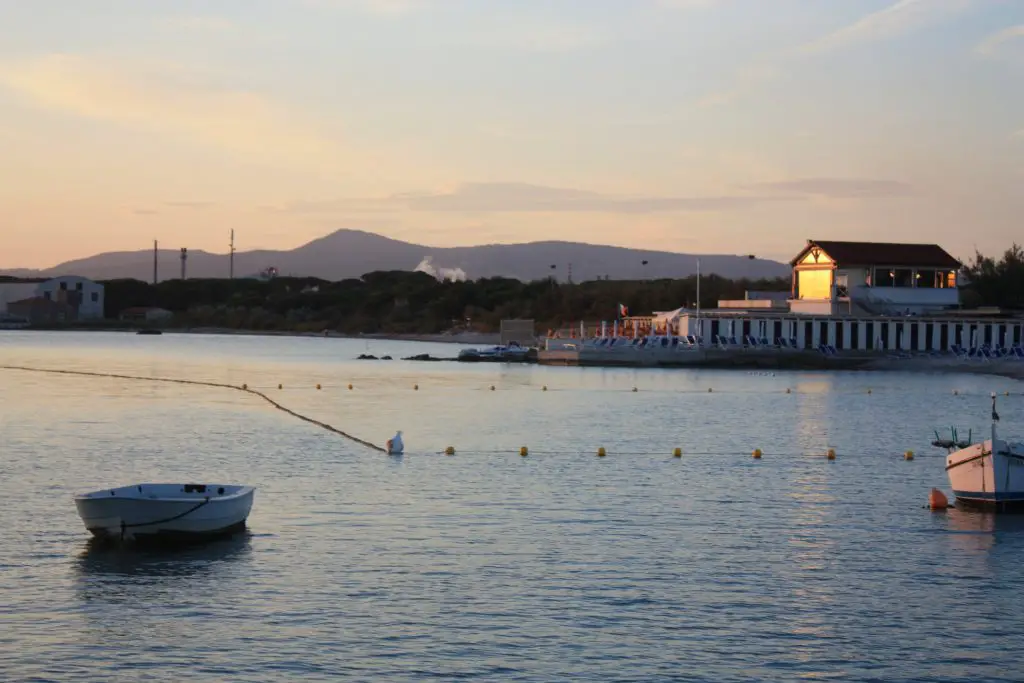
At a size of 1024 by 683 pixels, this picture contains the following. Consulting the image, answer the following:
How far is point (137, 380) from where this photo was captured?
118m

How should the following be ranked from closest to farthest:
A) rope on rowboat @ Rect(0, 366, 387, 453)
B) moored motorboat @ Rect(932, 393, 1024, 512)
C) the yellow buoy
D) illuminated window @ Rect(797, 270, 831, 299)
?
moored motorboat @ Rect(932, 393, 1024, 512), the yellow buoy, rope on rowboat @ Rect(0, 366, 387, 453), illuminated window @ Rect(797, 270, 831, 299)

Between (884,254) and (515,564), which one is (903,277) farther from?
(515,564)

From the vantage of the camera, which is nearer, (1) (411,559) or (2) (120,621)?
(2) (120,621)

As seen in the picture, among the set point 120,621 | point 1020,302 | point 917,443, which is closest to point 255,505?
point 120,621

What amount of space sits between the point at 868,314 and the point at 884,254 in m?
7.02

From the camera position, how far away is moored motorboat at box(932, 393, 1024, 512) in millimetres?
39844

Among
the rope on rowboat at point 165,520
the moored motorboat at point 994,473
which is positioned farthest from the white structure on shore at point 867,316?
the rope on rowboat at point 165,520

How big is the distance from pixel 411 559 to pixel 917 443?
131ft

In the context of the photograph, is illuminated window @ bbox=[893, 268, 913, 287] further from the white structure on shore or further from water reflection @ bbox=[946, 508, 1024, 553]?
water reflection @ bbox=[946, 508, 1024, 553]

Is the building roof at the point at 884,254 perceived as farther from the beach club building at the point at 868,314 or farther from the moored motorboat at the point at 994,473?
the moored motorboat at the point at 994,473

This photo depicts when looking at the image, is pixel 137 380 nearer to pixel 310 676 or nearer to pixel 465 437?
pixel 465 437

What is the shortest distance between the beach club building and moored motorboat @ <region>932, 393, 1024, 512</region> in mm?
108408

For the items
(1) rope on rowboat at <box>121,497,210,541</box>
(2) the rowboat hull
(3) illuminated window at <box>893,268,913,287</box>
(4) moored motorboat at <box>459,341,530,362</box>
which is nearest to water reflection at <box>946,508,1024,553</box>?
(2) the rowboat hull

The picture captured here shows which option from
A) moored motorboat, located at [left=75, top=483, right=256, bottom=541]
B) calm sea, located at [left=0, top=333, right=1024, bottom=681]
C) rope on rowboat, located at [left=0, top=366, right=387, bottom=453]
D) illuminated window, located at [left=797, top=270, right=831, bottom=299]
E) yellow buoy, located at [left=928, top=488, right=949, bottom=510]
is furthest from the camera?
illuminated window, located at [left=797, top=270, right=831, bottom=299]
